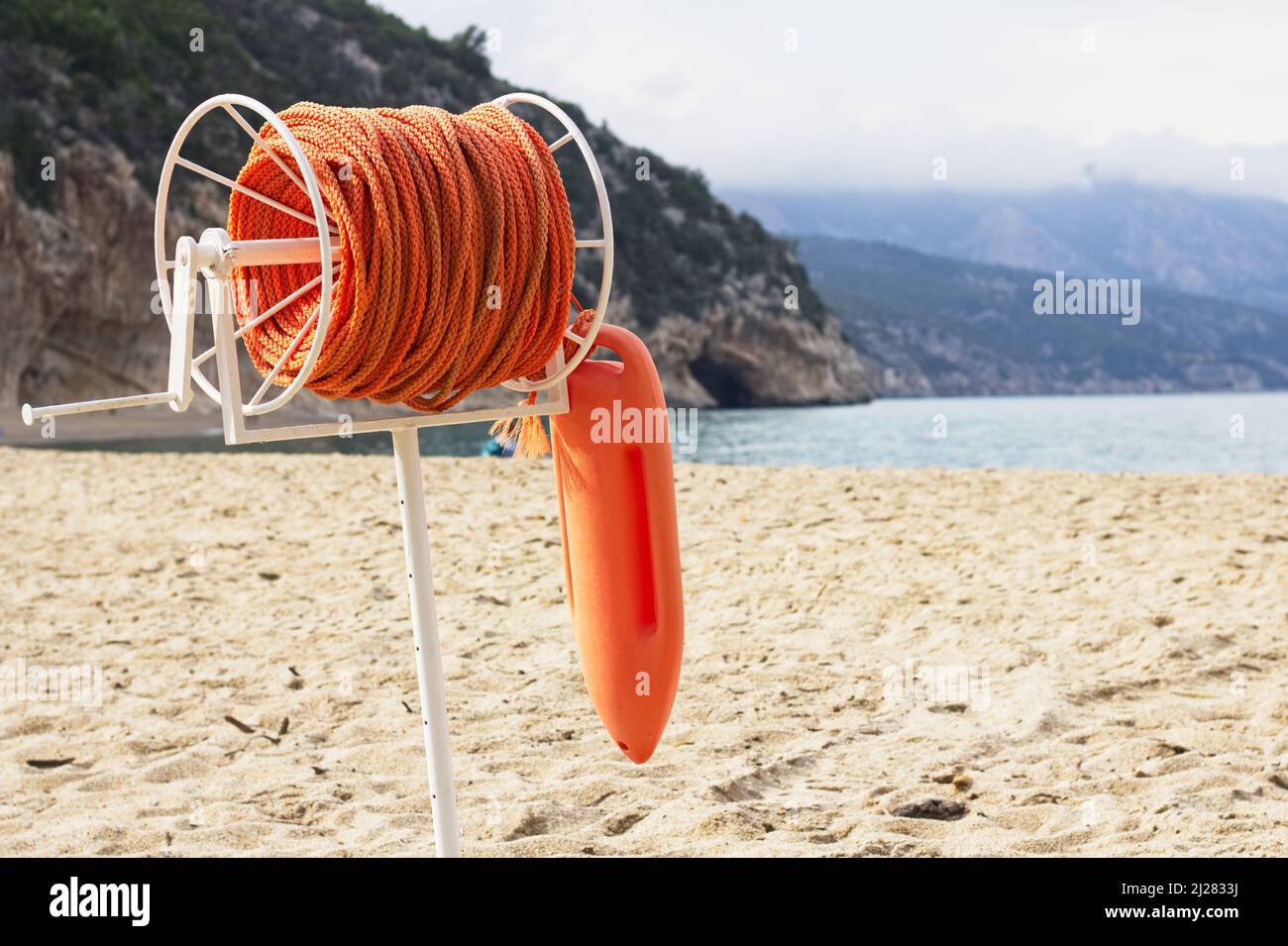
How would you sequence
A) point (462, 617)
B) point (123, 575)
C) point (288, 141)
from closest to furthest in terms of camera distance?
point (288, 141) < point (462, 617) < point (123, 575)

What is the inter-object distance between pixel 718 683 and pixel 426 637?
2.70 m

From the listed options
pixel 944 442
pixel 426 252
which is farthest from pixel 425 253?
pixel 944 442

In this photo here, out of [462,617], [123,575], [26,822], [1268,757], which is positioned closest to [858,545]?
[462,617]

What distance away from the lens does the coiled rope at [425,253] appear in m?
2.72

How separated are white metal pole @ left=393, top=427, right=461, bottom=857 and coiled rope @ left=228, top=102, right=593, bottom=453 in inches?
6.0

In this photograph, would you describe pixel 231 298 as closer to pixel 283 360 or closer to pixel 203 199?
pixel 283 360

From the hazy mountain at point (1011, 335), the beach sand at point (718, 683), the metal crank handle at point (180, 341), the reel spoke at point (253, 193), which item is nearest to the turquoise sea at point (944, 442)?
the beach sand at point (718, 683)

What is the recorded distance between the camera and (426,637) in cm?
301

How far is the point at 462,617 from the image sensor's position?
267 inches

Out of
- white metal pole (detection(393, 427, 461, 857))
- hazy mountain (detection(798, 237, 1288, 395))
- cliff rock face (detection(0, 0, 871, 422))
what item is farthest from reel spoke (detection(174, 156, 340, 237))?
hazy mountain (detection(798, 237, 1288, 395))

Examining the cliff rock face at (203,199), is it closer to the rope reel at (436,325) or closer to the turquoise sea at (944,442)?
the turquoise sea at (944,442)

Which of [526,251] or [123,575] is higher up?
[526,251]
